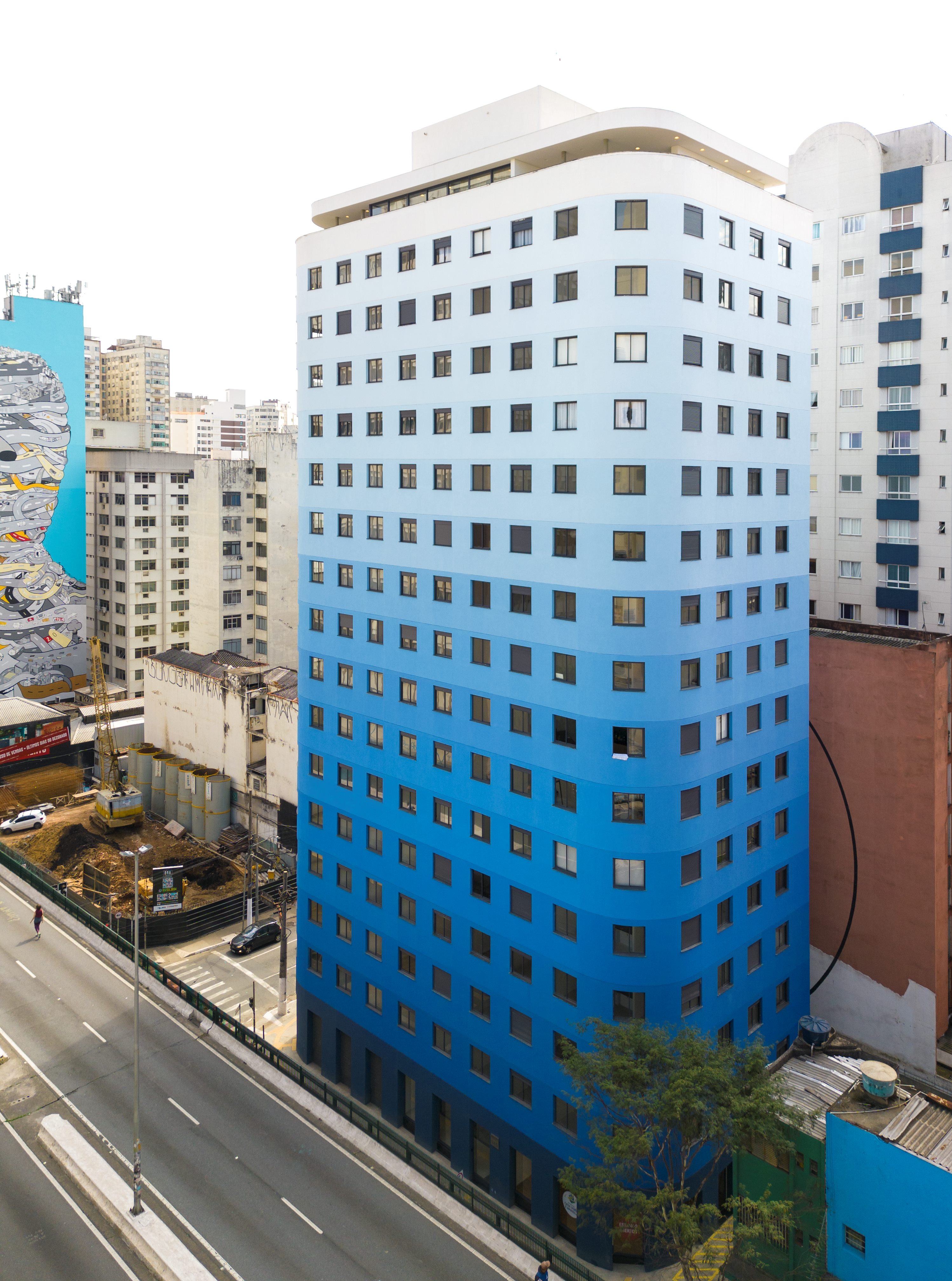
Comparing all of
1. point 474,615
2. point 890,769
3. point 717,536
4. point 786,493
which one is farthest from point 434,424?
point 890,769

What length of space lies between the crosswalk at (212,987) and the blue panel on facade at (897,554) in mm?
53593

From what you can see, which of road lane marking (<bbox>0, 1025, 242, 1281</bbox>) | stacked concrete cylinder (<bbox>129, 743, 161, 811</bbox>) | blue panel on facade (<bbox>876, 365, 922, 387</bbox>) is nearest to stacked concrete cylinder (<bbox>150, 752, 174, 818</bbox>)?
stacked concrete cylinder (<bbox>129, 743, 161, 811</bbox>)

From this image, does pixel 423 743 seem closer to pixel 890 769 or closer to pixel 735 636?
pixel 735 636

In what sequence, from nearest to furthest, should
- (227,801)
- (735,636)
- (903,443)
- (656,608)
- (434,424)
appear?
(656,608) → (735,636) → (434,424) → (903,443) → (227,801)

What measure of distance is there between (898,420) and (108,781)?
82849 millimetres

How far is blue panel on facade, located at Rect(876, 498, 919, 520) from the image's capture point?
6375 cm

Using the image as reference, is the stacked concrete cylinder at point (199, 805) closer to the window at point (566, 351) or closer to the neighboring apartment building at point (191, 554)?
the neighboring apartment building at point (191, 554)

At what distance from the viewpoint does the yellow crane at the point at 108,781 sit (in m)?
90.2

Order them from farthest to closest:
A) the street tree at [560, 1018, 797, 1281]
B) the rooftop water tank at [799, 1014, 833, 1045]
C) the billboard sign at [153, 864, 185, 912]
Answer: the billboard sign at [153, 864, 185, 912], the rooftop water tank at [799, 1014, 833, 1045], the street tree at [560, 1018, 797, 1281]

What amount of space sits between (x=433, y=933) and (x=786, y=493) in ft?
93.1

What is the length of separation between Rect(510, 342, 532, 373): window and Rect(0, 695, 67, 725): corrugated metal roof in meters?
77.1

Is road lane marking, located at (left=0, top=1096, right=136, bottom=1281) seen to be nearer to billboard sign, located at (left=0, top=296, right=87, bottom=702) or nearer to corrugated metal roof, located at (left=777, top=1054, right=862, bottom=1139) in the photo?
corrugated metal roof, located at (left=777, top=1054, right=862, bottom=1139)

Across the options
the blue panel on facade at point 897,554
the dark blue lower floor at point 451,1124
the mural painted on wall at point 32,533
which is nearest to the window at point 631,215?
the blue panel on facade at point 897,554

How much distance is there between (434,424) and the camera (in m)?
46.9
